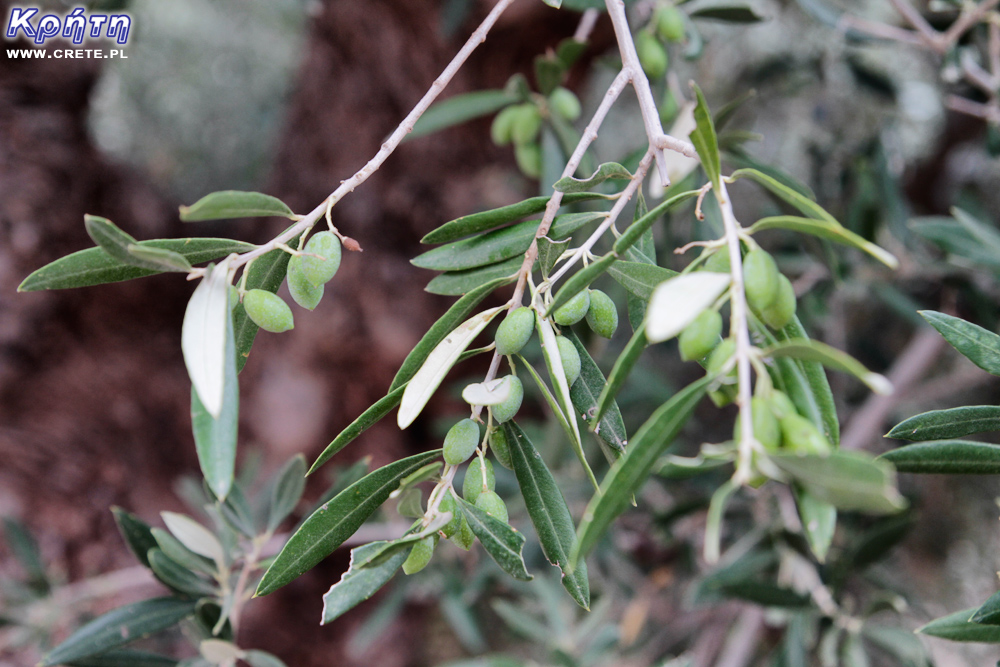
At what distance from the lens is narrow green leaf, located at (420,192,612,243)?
575 millimetres

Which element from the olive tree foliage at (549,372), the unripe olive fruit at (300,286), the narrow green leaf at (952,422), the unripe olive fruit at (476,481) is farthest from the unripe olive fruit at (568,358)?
the narrow green leaf at (952,422)

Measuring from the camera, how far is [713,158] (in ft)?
1.49

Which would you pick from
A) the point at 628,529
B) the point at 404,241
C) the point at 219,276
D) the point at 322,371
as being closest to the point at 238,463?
the point at 322,371

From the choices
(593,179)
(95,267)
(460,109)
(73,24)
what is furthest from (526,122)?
(73,24)

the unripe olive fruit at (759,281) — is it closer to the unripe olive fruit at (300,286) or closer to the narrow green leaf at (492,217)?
the narrow green leaf at (492,217)

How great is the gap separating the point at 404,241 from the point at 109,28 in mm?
778

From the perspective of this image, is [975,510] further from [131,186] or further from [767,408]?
[131,186]

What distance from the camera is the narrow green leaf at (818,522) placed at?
0.37m

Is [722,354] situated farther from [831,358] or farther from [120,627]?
[120,627]

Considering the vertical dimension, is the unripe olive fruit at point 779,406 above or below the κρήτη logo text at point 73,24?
below

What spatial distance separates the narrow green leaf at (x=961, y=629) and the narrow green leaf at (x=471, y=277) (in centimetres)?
57

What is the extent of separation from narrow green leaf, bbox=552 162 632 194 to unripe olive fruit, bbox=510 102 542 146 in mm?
455

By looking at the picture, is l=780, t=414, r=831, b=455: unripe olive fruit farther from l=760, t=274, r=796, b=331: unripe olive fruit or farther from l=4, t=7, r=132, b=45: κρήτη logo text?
l=4, t=7, r=132, b=45: κρήτη logo text

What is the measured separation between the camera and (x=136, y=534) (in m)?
0.85
